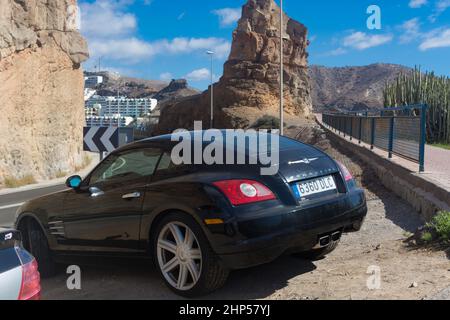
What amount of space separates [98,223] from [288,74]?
199 ft

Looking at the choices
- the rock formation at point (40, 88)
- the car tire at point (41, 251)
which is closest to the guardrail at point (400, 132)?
the car tire at point (41, 251)

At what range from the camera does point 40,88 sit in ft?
72.2

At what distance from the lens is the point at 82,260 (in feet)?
16.8

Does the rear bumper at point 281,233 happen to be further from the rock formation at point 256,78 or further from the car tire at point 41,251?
the rock formation at point 256,78

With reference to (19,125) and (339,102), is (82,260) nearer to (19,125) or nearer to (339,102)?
(19,125)

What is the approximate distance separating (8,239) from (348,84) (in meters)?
157

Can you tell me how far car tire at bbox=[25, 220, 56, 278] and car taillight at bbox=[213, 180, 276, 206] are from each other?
251 centimetres

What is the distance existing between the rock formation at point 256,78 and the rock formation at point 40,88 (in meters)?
31.5

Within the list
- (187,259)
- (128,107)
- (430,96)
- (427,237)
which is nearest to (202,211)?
(187,259)

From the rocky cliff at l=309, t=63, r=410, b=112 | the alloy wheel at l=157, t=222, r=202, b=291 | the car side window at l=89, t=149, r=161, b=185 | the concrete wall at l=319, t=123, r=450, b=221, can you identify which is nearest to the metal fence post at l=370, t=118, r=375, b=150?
the concrete wall at l=319, t=123, r=450, b=221

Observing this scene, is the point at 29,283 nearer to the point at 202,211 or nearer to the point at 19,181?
the point at 202,211

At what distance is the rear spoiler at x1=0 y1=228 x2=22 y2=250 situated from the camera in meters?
2.81
